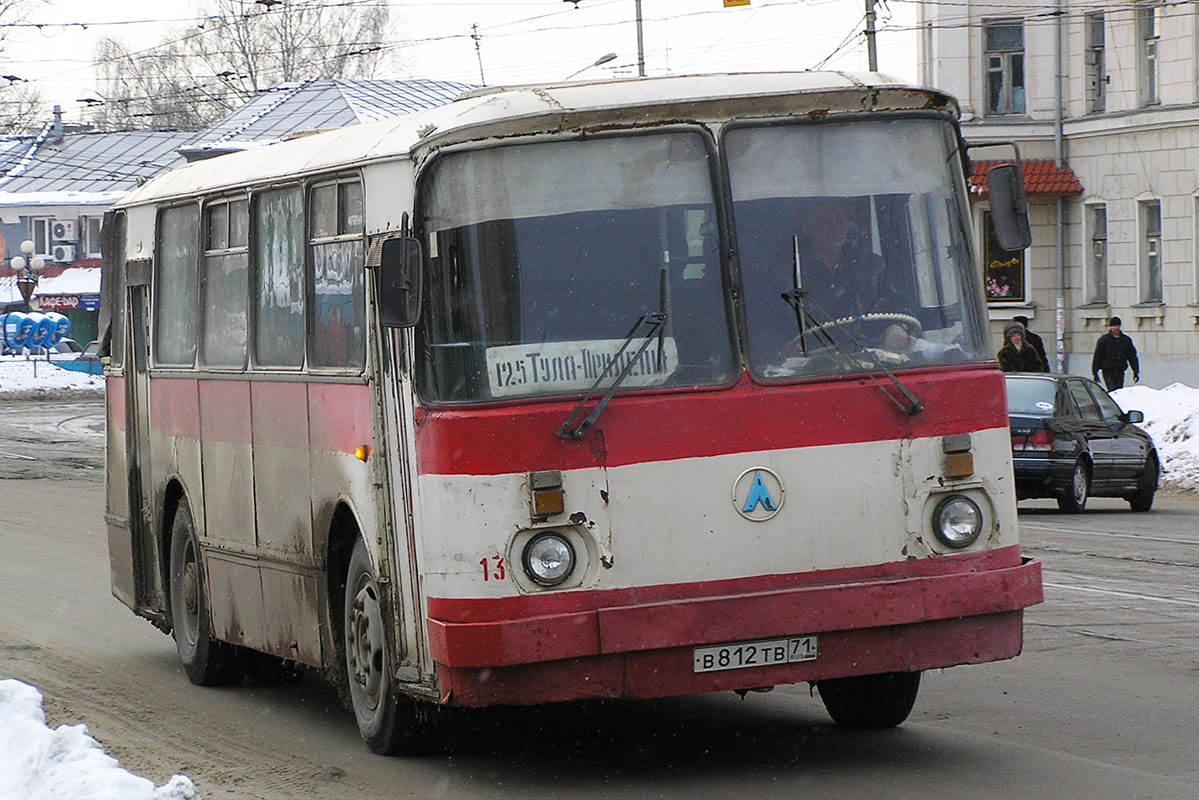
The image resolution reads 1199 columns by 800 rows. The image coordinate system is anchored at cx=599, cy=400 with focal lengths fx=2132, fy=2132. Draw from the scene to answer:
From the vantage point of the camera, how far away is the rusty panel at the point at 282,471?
342 inches

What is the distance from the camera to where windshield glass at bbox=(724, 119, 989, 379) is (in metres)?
7.28

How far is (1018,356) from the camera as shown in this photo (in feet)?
81.6

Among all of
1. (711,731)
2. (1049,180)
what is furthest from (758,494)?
(1049,180)

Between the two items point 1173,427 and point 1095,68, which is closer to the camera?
point 1173,427

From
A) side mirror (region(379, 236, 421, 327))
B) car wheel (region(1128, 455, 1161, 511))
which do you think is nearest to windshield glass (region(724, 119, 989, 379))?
side mirror (region(379, 236, 421, 327))

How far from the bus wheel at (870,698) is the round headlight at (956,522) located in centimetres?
100

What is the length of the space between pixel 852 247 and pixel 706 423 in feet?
2.81

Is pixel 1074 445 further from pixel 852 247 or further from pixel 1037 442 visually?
pixel 852 247

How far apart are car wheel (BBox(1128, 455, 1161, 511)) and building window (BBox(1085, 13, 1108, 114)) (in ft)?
63.9

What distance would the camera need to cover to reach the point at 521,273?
23.3 feet

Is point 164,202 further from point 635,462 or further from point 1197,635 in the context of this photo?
point 1197,635

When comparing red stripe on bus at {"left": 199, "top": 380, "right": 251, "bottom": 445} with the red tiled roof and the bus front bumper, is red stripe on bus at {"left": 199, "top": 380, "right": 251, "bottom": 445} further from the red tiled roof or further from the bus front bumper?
the red tiled roof

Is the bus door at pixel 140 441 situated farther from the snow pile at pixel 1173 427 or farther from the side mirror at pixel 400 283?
the snow pile at pixel 1173 427

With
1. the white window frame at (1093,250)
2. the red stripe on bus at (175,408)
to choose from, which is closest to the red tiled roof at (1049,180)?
the white window frame at (1093,250)
